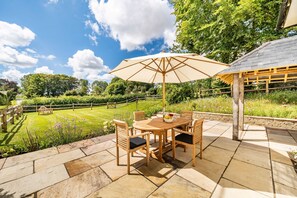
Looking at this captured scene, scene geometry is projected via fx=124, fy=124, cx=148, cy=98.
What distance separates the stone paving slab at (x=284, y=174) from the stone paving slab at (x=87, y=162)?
329 cm

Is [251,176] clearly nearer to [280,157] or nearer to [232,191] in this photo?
[232,191]

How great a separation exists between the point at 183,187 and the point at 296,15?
11.1 ft

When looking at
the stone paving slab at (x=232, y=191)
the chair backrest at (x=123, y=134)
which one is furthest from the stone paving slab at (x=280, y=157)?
the chair backrest at (x=123, y=134)

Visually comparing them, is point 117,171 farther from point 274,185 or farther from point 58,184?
point 274,185

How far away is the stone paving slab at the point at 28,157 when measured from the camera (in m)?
2.83

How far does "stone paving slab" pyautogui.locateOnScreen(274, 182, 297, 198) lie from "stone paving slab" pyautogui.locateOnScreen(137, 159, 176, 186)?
1.58m

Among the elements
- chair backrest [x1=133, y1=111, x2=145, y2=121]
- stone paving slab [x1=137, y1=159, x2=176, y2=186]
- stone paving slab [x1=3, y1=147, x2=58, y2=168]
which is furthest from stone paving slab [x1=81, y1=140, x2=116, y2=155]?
stone paving slab [x1=137, y1=159, x2=176, y2=186]

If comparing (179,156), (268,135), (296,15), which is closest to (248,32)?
(268,135)

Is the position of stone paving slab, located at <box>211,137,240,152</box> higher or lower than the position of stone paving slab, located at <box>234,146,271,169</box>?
higher

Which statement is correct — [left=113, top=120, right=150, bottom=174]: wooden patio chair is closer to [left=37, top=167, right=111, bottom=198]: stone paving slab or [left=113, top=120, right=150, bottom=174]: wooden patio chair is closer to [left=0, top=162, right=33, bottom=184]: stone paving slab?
[left=37, top=167, right=111, bottom=198]: stone paving slab

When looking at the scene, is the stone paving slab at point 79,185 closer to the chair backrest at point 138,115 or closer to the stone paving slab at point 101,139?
the stone paving slab at point 101,139

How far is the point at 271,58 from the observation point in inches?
143

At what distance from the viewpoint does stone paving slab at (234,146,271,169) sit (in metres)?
2.70

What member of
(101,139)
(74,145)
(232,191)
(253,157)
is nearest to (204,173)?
(232,191)
